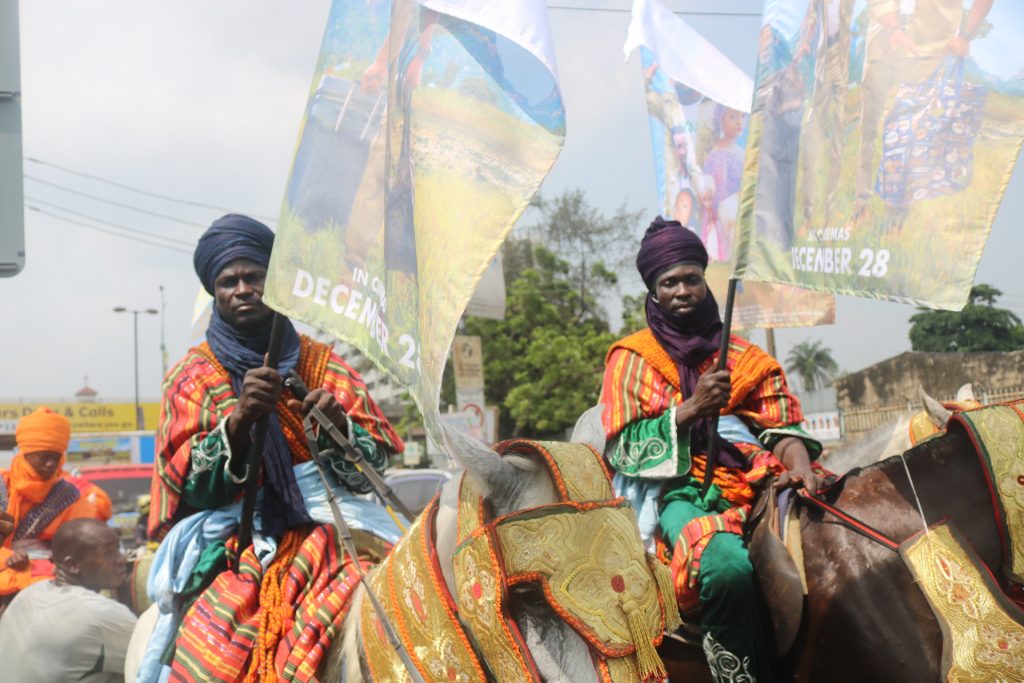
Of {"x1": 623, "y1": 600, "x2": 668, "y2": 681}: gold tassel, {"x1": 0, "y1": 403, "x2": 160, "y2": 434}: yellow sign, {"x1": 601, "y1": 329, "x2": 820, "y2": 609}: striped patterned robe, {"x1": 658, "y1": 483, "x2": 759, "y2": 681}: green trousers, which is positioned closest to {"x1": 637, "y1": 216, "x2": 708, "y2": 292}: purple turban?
{"x1": 601, "y1": 329, "x2": 820, "y2": 609}: striped patterned robe

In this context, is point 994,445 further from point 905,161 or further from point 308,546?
point 308,546

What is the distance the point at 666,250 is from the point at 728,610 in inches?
63.4

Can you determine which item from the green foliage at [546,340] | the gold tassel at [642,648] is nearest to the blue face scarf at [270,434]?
the gold tassel at [642,648]

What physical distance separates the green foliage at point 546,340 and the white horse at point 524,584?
20140 millimetres

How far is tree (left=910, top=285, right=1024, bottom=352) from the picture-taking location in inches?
1665

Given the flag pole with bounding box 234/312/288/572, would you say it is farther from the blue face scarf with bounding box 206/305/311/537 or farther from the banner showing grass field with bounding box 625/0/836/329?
the banner showing grass field with bounding box 625/0/836/329

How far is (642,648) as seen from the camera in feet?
7.52

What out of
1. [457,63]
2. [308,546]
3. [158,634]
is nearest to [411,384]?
[457,63]

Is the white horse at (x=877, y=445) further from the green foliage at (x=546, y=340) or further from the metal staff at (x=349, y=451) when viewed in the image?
the green foliage at (x=546, y=340)

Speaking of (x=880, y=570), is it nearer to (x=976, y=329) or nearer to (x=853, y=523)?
(x=853, y=523)

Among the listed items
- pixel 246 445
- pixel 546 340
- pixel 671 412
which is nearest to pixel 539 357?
pixel 546 340

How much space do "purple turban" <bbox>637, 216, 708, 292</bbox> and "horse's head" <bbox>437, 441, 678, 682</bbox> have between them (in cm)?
229

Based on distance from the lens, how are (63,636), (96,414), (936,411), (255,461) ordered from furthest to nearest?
1. (96,414)
2. (63,636)
3. (936,411)
4. (255,461)

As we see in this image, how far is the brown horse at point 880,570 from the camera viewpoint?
375 cm
